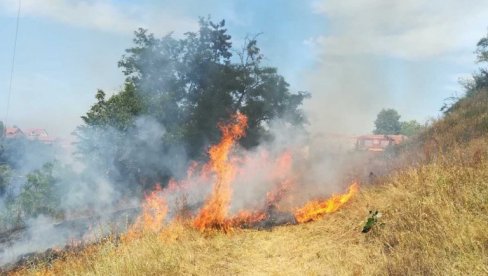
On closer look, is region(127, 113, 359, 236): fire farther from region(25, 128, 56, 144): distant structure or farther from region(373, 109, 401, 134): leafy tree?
region(373, 109, 401, 134): leafy tree

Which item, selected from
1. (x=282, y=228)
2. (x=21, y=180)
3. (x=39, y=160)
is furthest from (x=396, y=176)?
(x=39, y=160)

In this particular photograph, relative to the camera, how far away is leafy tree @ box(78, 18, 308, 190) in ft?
72.0

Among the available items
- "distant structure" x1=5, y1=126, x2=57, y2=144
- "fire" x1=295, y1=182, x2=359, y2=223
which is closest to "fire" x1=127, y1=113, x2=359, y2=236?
"fire" x1=295, y1=182, x2=359, y2=223

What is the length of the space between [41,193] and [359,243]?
16.9 metres

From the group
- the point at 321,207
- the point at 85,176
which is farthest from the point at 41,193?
the point at 321,207

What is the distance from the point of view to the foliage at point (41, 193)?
1732cm

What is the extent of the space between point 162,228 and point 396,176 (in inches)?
211

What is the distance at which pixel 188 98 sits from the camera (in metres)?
27.5

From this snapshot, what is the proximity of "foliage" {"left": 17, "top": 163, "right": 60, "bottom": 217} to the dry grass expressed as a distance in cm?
1097

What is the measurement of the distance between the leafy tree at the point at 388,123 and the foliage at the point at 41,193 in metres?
70.5

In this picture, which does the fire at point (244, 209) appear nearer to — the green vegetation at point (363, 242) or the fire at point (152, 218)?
the fire at point (152, 218)

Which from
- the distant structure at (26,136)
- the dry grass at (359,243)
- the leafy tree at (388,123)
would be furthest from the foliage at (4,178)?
the leafy tree at (388,123)

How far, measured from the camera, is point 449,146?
10641 mm

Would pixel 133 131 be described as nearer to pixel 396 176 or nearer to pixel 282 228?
pixel 282 228
